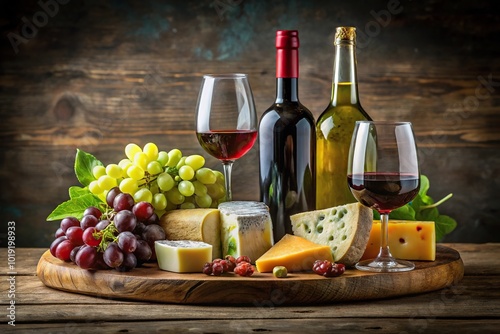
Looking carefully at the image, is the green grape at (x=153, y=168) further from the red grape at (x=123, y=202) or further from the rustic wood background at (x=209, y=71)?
the rustic wood background at (x=209, y=71)

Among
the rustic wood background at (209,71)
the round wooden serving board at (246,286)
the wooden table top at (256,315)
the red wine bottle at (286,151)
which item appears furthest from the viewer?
the rustic wood background at (209,71)

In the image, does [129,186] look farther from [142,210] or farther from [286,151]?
[286,151]

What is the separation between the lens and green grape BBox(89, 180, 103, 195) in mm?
1533

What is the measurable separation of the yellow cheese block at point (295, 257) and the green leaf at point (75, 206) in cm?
42

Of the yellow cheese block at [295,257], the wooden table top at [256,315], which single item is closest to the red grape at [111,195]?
the wooden table top at [256,315]

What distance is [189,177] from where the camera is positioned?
153 cm

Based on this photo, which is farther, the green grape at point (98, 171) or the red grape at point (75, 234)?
the green grape at point (98, 171)

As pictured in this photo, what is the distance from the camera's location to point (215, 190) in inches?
62.3

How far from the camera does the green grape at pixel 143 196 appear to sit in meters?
1.48

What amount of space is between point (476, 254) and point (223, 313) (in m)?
0.77

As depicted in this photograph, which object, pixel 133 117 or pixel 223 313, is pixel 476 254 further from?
pixel 133 117

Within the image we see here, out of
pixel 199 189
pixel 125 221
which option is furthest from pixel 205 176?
pixel 125 221

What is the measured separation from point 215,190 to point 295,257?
12.6 inches

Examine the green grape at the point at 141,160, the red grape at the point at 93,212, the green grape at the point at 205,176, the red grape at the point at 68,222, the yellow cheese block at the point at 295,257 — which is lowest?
the yellow cheese block at the point at 295,257
